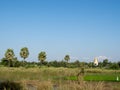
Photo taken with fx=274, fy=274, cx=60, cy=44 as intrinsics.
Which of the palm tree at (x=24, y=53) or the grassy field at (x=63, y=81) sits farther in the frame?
the palm tree at (x=24, y=53)

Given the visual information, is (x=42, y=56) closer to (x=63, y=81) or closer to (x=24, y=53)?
(x=24, y=53)

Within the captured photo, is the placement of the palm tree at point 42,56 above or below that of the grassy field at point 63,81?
above

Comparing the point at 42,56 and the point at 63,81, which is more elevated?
the point at 42,56

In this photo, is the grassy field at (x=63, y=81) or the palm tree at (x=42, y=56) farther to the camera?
the palm tree at (x=42, y=56)

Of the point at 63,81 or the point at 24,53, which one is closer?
the point at 63,81

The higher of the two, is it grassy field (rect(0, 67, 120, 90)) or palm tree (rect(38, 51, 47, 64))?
palm tree (rect(38, 51, 47, 64))

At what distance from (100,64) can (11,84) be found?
88.3 meters

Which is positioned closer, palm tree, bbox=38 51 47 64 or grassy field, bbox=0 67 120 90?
grassy field, bbox=0 67 120 90

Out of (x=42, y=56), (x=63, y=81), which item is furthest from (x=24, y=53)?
(x=63, y=81)

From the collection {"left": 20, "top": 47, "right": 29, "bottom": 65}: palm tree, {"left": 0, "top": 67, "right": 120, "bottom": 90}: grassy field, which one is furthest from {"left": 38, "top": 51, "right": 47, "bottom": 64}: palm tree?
{"left": 0, "top": 67, "right": 120, "bottom": 90}: grassy field

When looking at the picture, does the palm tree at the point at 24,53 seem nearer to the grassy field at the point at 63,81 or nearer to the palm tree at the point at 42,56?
the palm tree at the point at 42,56

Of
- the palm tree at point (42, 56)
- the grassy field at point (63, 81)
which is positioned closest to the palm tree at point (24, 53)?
the palm tree at point (42, 56)

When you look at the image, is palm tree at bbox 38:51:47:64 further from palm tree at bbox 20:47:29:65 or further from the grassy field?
the grassy field

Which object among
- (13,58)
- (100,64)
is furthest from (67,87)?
(100,64)
